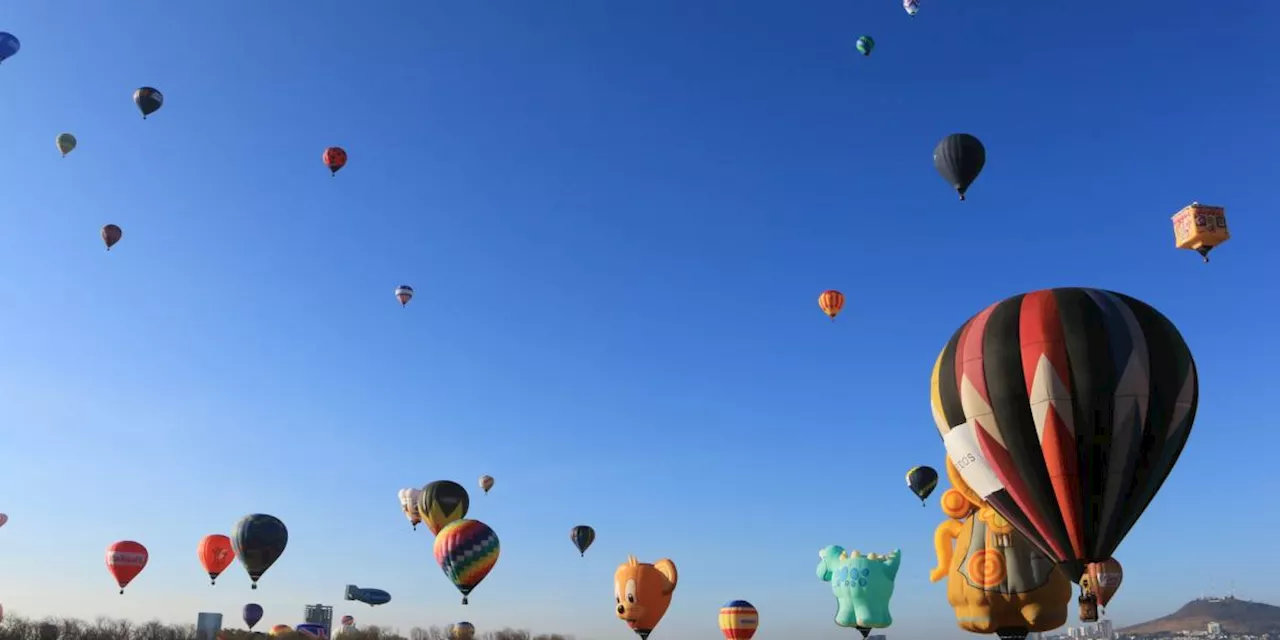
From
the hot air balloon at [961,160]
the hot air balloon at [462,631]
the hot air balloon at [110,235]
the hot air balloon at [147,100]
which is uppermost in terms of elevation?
the hot air balloon at [147,100]

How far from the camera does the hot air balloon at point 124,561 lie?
4594cm

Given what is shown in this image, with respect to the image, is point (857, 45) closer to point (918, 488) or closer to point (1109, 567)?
point (918, 488)

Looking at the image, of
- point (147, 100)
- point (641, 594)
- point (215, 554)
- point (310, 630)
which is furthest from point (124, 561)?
point (641, 594)

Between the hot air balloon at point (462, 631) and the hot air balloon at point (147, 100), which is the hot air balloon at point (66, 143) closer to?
the hot air balloon at point (147, 100)

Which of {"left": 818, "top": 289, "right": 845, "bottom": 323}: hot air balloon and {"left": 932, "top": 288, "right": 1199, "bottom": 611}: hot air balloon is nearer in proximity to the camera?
{"left": 932, "top": 288, "right": 1199, "bottom": 611}: hot air balloon

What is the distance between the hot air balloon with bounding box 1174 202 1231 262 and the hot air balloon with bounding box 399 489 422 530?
36.2m

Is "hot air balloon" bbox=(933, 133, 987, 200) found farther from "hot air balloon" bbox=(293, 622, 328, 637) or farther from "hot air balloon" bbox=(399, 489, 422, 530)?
"hot air balloon" bbox=(293, 622, 328, 637)

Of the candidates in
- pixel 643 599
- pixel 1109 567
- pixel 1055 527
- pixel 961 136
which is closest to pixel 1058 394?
pixel 1055 527

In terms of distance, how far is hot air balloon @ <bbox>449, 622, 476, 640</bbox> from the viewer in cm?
5534

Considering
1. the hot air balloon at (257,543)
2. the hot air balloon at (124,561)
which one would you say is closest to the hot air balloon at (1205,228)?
the hot air balloon at (257,543)

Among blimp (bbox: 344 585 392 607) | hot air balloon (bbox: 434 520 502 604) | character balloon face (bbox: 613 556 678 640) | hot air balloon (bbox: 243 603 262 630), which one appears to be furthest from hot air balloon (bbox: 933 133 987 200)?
blimp (bbox: 344 585 392 607)

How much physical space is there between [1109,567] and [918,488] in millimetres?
9665

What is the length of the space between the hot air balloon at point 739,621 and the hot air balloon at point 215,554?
23.8 m

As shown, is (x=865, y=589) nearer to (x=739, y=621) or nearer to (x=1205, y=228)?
(x=739, y=621)
